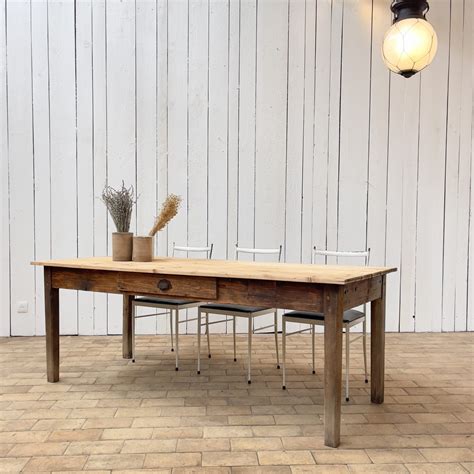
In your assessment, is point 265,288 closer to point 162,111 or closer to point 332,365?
point 332,365

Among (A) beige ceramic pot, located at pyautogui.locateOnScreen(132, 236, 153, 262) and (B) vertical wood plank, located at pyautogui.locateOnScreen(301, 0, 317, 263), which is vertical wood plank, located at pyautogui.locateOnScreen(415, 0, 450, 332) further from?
(A) beige ceramic pot, located at pyautogui.locateOnScreen(132, 236, 153, 262)

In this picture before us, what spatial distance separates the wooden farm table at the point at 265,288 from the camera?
2.31 meters

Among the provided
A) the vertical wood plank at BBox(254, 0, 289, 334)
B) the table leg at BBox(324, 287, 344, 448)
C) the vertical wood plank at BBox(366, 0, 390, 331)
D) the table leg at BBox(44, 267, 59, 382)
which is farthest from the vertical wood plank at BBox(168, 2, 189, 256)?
the table leg at BBox(324, 287, 344, 448)

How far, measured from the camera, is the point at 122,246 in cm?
316

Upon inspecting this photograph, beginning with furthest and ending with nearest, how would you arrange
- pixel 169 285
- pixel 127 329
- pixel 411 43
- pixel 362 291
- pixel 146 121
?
pixel 146 121
pixel 127 329
pixel 411 43
pixel 169 285
pixel 362 291

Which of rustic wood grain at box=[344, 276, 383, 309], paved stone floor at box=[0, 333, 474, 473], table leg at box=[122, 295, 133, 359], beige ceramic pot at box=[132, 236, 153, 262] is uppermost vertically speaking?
beige ceramic pot at box=[132, 236, 153, 262]

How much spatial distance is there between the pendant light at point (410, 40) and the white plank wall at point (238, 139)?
126 cm

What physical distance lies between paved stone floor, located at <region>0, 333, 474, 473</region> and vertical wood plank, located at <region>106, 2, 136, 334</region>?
55.8 inches

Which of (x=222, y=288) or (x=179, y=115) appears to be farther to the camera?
(x=179, y=115)

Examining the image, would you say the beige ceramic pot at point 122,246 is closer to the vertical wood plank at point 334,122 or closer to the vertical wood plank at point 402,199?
the vertical wood plank at point 334,122

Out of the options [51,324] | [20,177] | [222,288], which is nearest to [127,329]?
[51,324]

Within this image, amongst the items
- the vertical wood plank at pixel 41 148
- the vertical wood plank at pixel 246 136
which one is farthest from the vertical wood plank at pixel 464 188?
the vertical wood plank at pixel 41 148

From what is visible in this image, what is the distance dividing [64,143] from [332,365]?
3.44m

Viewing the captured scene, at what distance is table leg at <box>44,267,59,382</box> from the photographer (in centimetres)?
318
